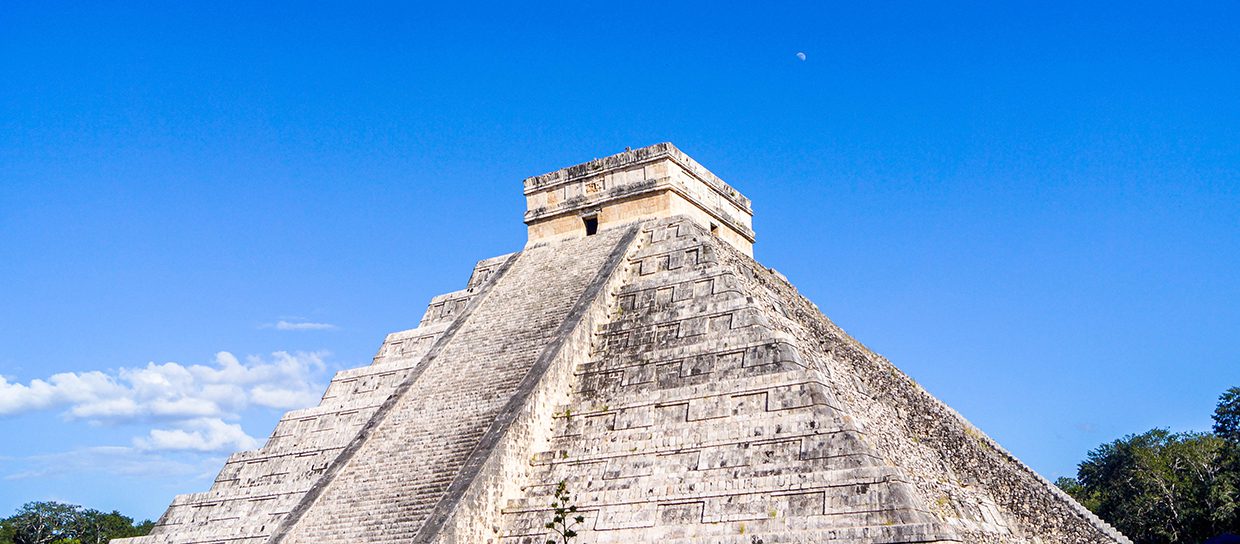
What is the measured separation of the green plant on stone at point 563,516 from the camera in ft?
36.4

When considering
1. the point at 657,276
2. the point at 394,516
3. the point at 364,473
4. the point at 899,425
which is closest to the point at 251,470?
the point at 364,473

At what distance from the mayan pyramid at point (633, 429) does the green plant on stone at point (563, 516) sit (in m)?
0.14

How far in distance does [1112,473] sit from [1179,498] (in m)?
7.96

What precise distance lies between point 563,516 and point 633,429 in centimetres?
172

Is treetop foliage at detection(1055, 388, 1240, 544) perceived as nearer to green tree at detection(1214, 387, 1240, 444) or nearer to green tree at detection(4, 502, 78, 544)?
green tree at detection(1214, 387, 1240, 444)

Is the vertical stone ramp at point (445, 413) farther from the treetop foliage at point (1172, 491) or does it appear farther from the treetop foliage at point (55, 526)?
the treetop foliage at point (55, 526)

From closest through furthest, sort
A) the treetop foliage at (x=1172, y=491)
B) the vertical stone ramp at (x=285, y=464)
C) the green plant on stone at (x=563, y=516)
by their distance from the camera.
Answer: the green plant on stone at (x=563, y=516), the vertical stone ramp at (x=285, y=464), the treetop foliage at (x=1172, y=491)

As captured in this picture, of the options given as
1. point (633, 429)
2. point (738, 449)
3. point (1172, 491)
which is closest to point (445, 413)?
point (633, 429)

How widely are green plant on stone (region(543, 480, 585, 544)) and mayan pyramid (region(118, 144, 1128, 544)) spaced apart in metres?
0.14

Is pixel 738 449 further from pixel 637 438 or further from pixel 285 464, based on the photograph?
pixel 285 464

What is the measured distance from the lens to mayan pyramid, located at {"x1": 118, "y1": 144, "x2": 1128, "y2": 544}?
35.5 feet

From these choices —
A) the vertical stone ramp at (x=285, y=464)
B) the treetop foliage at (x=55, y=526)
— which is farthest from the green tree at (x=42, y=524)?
the vertical stone ramp at (x=285, y=464)

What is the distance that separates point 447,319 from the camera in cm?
1761

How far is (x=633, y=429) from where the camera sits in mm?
12195
